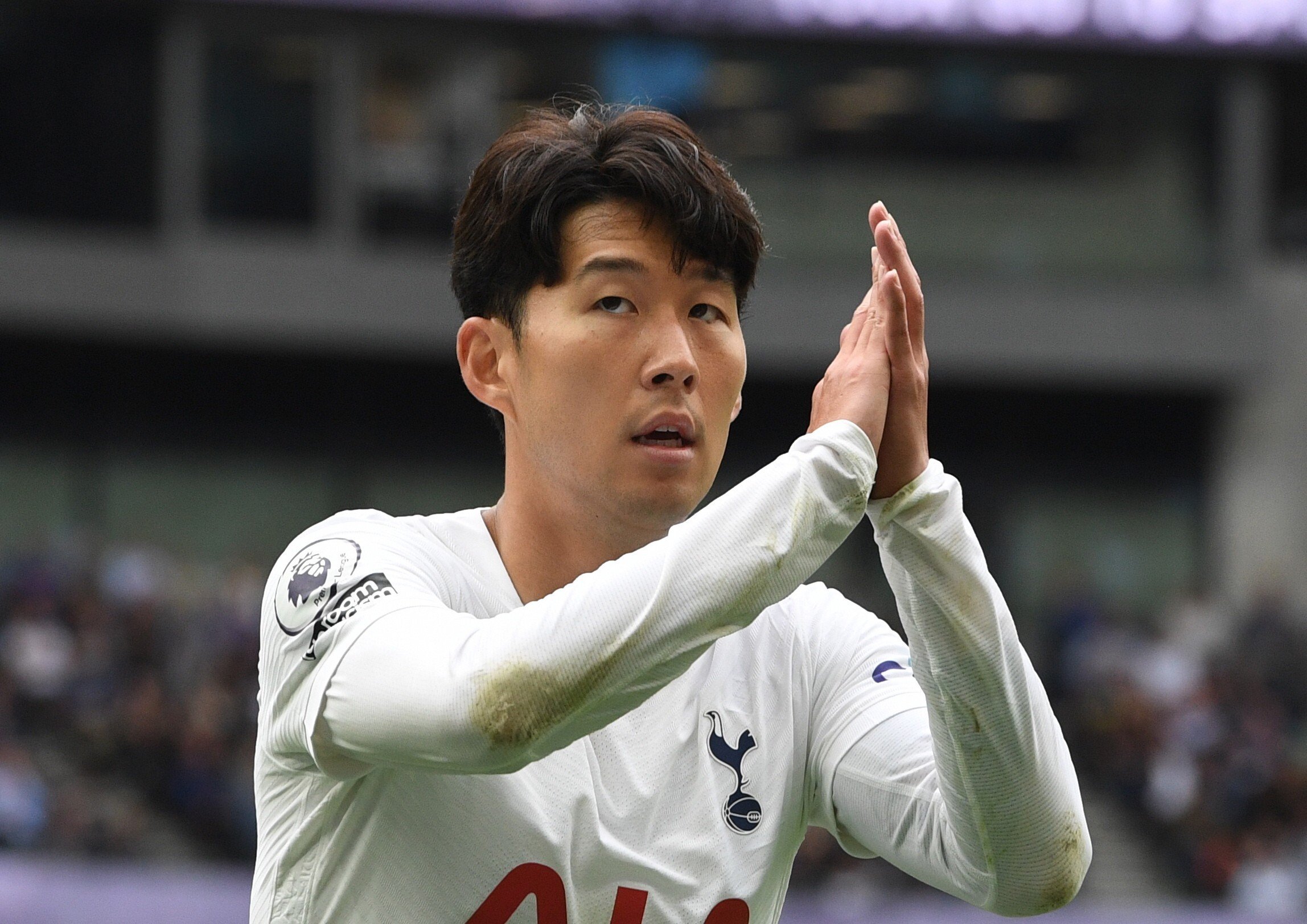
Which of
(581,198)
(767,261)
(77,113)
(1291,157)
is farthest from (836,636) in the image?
(1291,157)

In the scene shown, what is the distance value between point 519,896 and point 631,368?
73 cm

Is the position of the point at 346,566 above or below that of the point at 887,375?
below

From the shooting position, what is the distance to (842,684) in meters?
2.87

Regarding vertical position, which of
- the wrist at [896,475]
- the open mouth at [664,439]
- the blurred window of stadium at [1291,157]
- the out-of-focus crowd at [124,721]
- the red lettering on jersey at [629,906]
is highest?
the open mouth at [664,439]

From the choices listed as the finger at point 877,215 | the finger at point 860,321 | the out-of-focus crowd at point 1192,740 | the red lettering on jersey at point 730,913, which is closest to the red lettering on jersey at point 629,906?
the red lettering on jersey at point 730,913

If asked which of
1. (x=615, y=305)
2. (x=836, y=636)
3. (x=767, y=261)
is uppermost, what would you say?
(x=615, y=305)

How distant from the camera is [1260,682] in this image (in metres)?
17.4

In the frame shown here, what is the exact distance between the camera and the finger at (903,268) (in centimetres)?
251

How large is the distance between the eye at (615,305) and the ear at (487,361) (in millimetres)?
221

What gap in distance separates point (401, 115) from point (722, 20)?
12.3 feet

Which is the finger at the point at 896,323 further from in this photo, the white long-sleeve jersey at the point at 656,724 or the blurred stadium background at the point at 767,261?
the blurred stadium background at the point at 767,261

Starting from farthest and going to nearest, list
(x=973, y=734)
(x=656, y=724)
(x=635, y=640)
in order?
(x=656, y=724), (x=973, y=734), (x=635, y=640)

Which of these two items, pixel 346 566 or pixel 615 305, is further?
pixel 615 305

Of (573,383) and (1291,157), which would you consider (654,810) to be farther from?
(1291,157)
